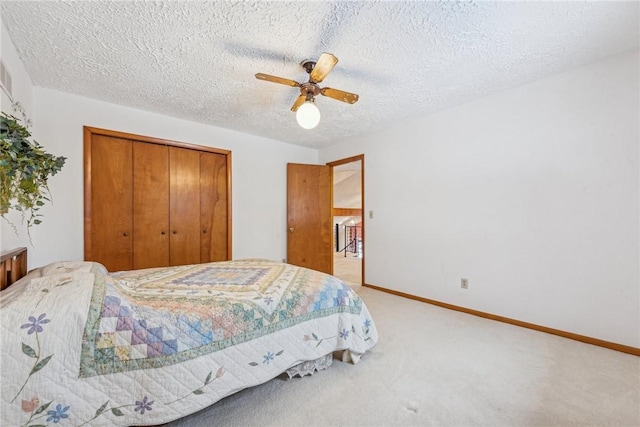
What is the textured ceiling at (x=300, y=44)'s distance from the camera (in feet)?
5.05

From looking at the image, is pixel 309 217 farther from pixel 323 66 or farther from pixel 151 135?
pixel 323 66

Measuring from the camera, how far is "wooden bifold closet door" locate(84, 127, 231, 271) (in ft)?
9.00

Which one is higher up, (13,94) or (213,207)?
(13,94)

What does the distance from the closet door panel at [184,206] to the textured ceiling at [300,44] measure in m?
0.79

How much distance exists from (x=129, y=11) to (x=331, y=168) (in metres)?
3.30

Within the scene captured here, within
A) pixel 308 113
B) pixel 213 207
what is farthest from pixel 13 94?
pixel 308 113

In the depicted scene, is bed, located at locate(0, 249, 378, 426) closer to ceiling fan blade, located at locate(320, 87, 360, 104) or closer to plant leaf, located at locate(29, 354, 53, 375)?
plant leaf, located at locate(29, 354, 53, 375)

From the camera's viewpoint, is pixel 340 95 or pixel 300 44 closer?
pixel 300 44

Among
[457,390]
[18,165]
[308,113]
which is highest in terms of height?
[308,113]

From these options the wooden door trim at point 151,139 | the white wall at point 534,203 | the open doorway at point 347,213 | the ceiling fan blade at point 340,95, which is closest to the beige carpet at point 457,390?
the white wall at point 534,203

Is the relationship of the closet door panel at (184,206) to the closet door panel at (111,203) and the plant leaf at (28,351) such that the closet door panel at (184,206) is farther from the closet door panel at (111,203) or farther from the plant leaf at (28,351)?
the plant leaf at (28,351)

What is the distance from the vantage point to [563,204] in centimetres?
224

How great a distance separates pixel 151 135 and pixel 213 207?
110 cm

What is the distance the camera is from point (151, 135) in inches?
120
